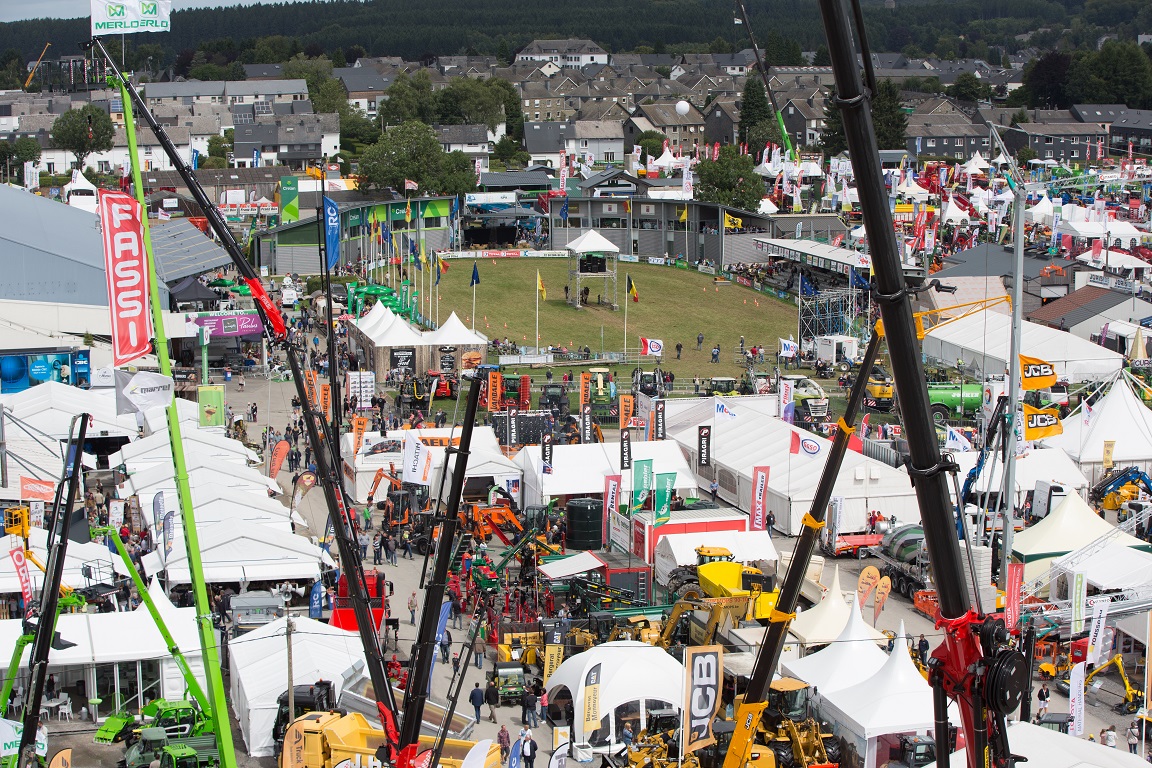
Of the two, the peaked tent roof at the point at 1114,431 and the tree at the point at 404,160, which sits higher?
the tree at the point at 404,160

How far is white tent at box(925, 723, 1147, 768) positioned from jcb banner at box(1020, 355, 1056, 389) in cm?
668

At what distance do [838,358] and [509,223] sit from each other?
1124 inches

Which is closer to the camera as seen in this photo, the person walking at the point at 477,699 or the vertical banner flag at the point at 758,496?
the person walking at the point at 477,699

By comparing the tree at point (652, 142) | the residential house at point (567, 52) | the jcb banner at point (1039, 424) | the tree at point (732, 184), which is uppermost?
the residential house at point (567, 52)

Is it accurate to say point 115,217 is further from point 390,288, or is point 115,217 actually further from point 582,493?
point 390,288

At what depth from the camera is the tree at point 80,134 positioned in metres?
86.3

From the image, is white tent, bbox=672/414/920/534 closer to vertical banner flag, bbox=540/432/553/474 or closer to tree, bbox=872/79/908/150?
vertical banner flag, bbox=540/432/553/474

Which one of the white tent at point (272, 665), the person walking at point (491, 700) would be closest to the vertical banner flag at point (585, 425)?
the person walking at point (491, 700)

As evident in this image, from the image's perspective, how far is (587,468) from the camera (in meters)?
27.4

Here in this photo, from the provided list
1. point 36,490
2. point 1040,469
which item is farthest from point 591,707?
point 1040,469

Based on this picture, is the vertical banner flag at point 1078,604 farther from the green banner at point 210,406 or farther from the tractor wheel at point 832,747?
the green banner at point 210,406

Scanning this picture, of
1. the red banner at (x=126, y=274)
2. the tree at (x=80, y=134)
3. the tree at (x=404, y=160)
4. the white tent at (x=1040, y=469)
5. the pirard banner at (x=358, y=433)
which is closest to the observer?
the red banner at (x=126, y=274)

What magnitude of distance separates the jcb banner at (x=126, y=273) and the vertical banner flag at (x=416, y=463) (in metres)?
15.6

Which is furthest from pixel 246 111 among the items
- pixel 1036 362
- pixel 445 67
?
pixel 1036 362
